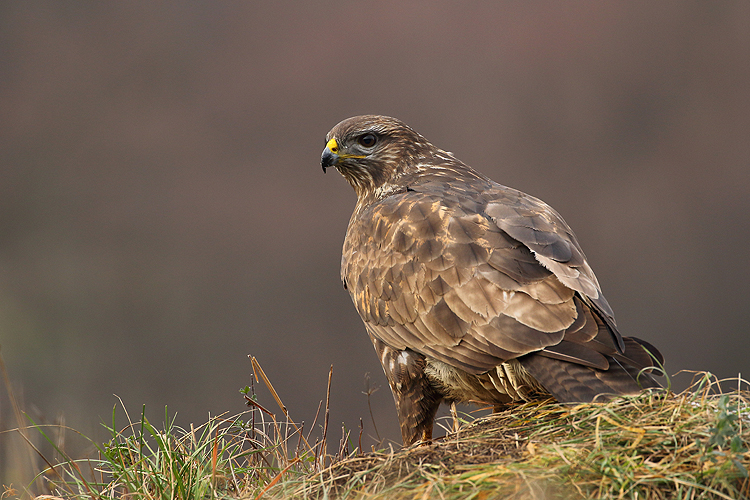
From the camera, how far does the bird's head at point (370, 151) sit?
13.2 ft

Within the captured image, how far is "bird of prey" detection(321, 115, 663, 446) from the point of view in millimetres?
2441

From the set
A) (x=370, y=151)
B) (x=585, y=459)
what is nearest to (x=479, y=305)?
(x=585, y=459)

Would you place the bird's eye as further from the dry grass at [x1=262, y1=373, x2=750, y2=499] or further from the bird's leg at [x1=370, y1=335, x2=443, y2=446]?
the dry grass at [x1=262, y1=373, x2=750, y2=499]

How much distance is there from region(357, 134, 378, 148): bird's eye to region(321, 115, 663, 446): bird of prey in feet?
1.78

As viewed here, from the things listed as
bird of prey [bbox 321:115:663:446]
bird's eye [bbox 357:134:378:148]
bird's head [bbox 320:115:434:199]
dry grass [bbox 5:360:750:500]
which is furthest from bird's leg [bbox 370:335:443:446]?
bird's eye [bbox 357:134:378:148]

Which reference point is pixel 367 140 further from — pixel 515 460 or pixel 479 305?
pixel 515 460

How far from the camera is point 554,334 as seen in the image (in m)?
2.49

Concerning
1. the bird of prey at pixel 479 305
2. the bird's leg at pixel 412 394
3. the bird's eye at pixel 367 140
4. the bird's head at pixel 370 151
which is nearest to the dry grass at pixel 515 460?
the bird of prey at pixel 479 305

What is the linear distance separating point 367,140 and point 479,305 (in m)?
1.69

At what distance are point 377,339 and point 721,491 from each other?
1.87 m

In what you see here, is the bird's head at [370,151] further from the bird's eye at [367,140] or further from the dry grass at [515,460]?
the dry grass at [515,460]

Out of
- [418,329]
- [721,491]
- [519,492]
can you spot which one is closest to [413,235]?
[418,329]

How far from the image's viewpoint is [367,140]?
13.4 ft

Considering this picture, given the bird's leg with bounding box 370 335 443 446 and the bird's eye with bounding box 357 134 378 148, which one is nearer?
the bird's leg with bounding box 370 335 443 446
